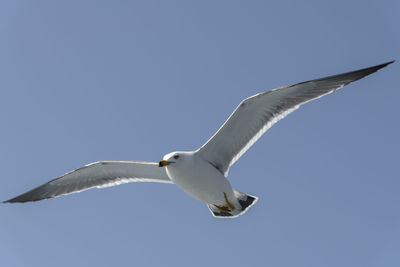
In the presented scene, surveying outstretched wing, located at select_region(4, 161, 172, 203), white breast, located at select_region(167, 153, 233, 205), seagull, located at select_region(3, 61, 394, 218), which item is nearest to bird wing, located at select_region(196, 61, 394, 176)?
seagull, located at select_region(3, 61, 394, 218)

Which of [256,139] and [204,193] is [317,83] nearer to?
[256,139]

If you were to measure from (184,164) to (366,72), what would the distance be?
383 centimetres

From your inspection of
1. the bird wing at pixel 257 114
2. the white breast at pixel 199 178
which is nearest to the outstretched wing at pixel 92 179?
the white breast at pixel 199 178

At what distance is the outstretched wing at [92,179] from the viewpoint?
11.1m

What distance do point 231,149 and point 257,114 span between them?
99cm

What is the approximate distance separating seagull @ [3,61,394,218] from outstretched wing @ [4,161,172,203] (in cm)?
18

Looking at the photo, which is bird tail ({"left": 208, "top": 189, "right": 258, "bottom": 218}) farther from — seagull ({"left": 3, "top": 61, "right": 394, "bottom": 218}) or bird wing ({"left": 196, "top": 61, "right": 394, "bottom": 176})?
bird wing ({"left": 196, "top": 61, "right": 394, "bottom": 176})

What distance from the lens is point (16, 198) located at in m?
11.6

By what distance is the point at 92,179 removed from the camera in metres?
11.5

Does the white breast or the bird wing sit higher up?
the bird wing

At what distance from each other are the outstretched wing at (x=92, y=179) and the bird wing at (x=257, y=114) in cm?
160

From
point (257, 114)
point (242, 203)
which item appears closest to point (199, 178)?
point (242, 203)

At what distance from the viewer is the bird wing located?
9.20 metres

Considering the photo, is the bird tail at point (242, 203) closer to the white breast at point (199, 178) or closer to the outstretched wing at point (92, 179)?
the white breast at point (199, 178)
